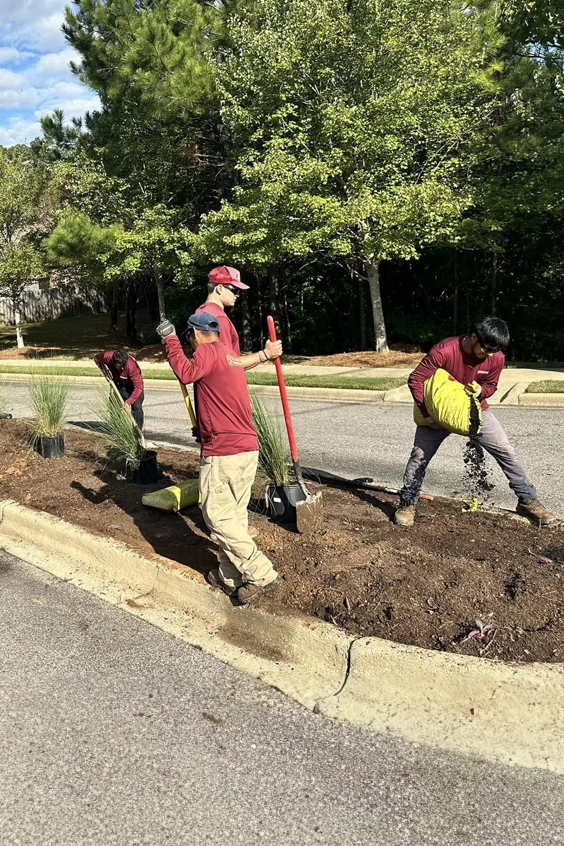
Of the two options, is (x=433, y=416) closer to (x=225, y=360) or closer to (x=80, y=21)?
(x=225, y=360)

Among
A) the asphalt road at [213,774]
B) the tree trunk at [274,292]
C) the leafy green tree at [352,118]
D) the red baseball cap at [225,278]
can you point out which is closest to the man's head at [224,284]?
the red baseball cap at [225,278]

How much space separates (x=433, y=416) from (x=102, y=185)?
20196mm

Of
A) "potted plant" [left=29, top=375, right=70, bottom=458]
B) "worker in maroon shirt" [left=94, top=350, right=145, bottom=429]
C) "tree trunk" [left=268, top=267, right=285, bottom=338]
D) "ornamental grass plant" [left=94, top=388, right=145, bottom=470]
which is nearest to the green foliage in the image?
"potted plant" [left=29, top=375, right=70, bottom=458]

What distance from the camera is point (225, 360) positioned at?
11.8ft

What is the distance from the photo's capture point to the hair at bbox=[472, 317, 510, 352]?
425 centimetres

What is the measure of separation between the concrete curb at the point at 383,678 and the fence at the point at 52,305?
43.0 m

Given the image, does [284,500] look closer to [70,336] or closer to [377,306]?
[377,306]

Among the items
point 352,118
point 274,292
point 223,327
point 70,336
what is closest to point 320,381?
point 352,118

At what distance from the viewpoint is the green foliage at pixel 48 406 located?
7207mm

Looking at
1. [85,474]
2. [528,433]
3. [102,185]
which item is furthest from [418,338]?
[85,474]

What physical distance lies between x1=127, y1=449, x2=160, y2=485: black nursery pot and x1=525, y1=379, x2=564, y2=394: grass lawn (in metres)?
7.27

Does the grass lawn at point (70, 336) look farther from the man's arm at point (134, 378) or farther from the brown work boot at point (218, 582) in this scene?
the brown work boot at point (218, 582)

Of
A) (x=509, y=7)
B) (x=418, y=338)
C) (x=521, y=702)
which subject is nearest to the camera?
(x=521, y=702)

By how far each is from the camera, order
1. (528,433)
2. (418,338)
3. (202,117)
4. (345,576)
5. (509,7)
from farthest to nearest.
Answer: (418,338)
(202,117)
(509,7)
(528,433)
(345,576)
